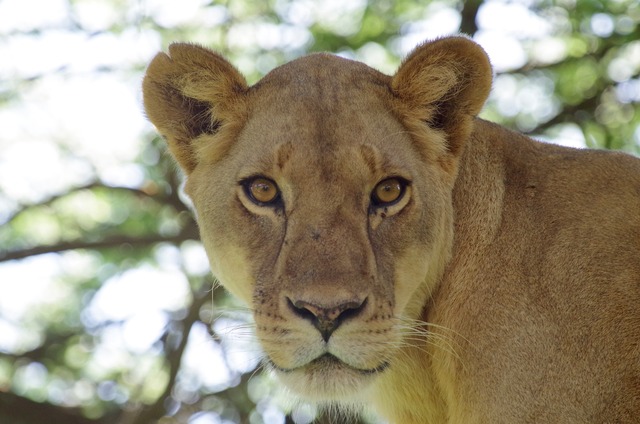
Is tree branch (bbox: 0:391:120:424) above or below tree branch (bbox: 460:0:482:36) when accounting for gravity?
below

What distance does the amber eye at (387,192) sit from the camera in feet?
13.8

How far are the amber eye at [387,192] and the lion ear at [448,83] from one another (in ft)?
1.35

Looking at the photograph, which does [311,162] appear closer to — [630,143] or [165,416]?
[165,416]

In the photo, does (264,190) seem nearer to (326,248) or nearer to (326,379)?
(326,248)

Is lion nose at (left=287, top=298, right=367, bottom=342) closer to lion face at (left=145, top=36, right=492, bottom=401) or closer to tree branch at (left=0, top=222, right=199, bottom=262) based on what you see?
lion face at (left=145, top=36, right=492, bottom=401)

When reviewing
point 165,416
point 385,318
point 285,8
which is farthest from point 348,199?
point 285,8

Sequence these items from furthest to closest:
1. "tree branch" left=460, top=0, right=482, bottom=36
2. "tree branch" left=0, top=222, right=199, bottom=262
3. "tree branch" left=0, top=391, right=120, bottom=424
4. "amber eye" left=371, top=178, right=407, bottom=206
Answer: "tree branch" left=460, top=0, right=482, bottom=36, "tree branch" left=0, top=222, right=199, bottom=262, "tree branch" left=0, top=391, right=120, bottom=424, "amber eye" left=371, top=178, right=407, bottom=206

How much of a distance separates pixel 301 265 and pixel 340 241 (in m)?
0.20

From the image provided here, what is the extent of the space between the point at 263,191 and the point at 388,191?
58 cm

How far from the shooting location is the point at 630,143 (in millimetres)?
8141

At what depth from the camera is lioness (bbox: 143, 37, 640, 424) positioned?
385cm

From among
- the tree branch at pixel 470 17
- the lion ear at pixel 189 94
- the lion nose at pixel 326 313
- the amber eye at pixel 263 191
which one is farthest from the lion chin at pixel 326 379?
the tree branch at pixel 470 17

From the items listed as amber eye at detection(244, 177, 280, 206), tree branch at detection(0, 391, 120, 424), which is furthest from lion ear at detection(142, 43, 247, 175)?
tree branch at detection(0, 391, 120, 424)

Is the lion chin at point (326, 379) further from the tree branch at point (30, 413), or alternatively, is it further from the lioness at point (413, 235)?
the tree branch at point (30, 413)
